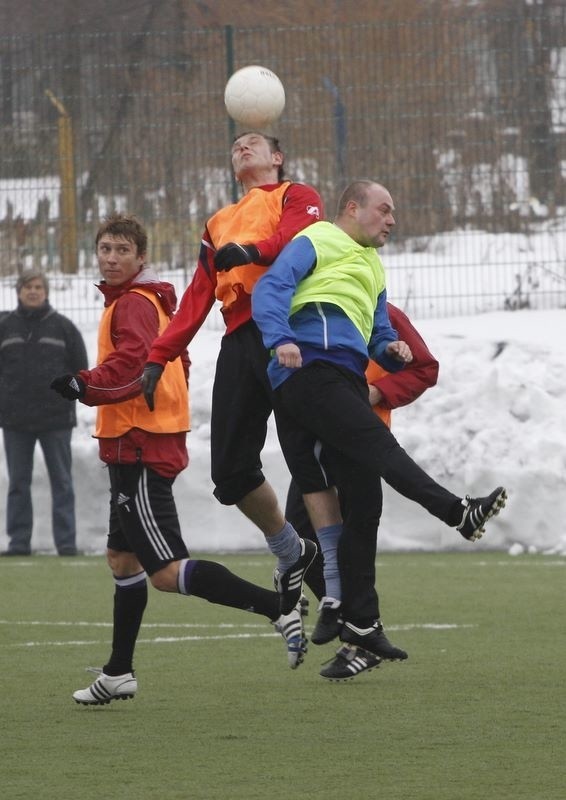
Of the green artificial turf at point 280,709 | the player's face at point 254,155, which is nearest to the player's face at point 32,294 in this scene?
the green artificial turf at point 280,709

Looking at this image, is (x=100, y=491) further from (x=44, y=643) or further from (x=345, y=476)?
(x=345, y=476)

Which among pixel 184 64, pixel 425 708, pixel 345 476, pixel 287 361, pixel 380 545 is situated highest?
pixel 184 64

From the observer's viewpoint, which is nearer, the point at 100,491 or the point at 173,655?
the point at 173,655

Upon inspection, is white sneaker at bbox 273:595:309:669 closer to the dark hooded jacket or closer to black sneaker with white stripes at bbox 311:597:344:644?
black sneaker with white stripes at bbox 311:597:344:644

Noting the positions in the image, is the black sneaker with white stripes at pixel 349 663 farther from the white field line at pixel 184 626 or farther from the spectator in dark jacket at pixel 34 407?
the spectator in dark jacket at pixel 34 407

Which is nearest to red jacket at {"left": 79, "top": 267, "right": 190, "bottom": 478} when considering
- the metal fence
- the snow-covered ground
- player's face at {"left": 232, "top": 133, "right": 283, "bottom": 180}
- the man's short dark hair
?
the man's short dark hair

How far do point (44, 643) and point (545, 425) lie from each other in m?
6.69

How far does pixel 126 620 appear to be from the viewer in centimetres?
704

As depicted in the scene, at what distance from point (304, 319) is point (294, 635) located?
3.89 ft

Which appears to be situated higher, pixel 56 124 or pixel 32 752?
pixel 56 124

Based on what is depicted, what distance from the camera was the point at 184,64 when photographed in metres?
17.5

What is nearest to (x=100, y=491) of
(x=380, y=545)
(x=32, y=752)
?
(x=380, y=545)

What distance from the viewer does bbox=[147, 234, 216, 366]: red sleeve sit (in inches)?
275

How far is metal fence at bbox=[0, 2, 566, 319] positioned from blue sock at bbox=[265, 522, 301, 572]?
33.3ft
